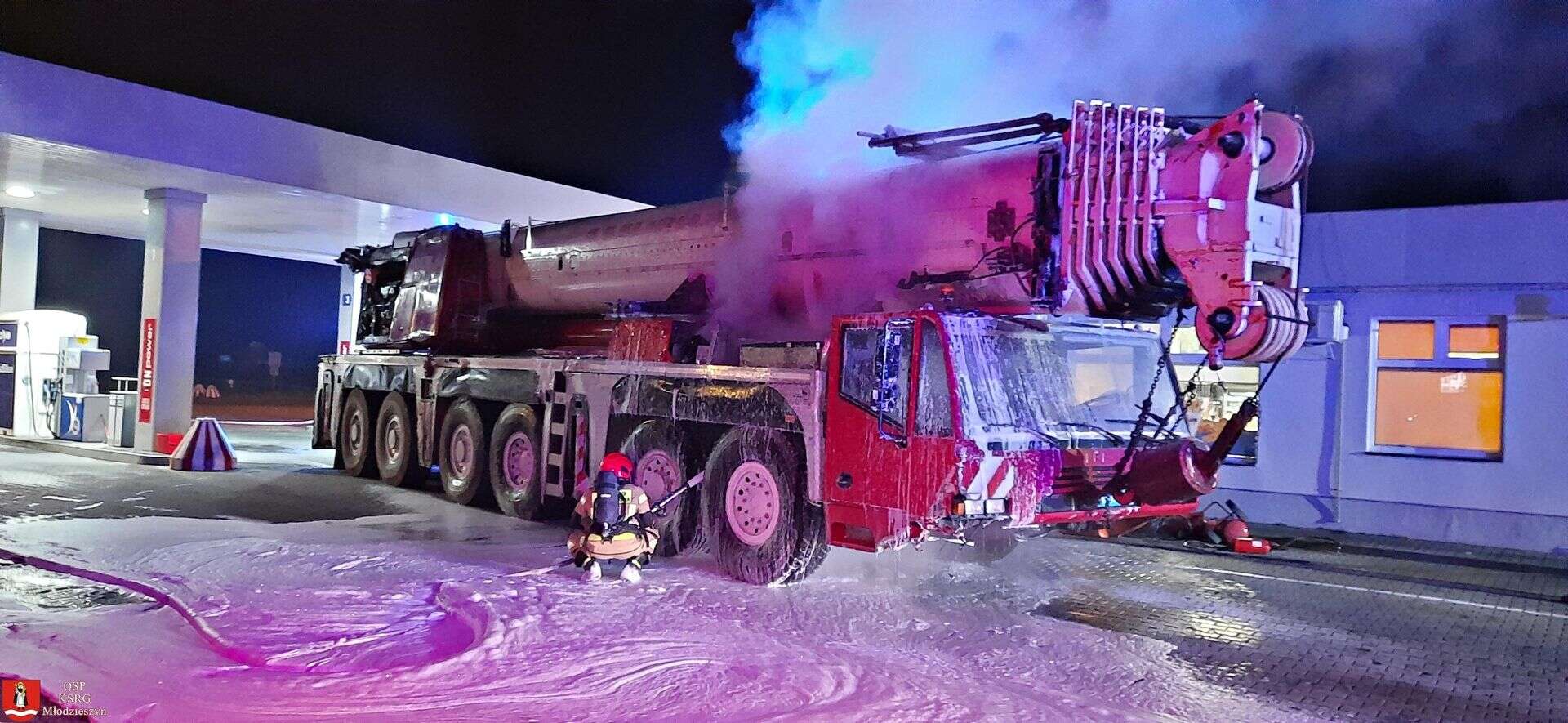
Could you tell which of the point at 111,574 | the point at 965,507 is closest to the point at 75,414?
the point at 111,574

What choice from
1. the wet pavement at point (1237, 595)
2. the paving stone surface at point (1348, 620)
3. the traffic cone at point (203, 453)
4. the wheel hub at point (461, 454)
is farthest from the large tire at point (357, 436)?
the paving stone surface at point (1348, 620)

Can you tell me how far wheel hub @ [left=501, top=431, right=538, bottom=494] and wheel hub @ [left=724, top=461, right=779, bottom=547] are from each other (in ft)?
11.8

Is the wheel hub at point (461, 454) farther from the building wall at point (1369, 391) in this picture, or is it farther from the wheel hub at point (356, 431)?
the building wall at point (1369, 391)

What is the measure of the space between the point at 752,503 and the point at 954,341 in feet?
6.85

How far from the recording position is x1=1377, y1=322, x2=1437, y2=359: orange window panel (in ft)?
42.4

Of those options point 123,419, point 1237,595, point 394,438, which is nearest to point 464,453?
point 394,438

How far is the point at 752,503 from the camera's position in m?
8.52

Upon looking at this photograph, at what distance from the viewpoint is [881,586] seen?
8516mm

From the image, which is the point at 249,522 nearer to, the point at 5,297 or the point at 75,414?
the point at 75,414

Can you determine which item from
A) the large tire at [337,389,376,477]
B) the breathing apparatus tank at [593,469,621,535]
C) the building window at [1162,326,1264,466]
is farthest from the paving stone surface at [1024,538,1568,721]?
the large tire at [337,389,376,477]

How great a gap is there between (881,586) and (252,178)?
11885 millimetres

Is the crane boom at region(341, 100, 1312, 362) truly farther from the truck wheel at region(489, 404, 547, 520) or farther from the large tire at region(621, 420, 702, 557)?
the truck wheel at region(489, 404, 547, 520)

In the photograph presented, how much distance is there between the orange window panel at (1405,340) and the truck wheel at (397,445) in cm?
1145

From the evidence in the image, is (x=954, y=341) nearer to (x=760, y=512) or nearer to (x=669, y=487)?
(x=760, y=512)
